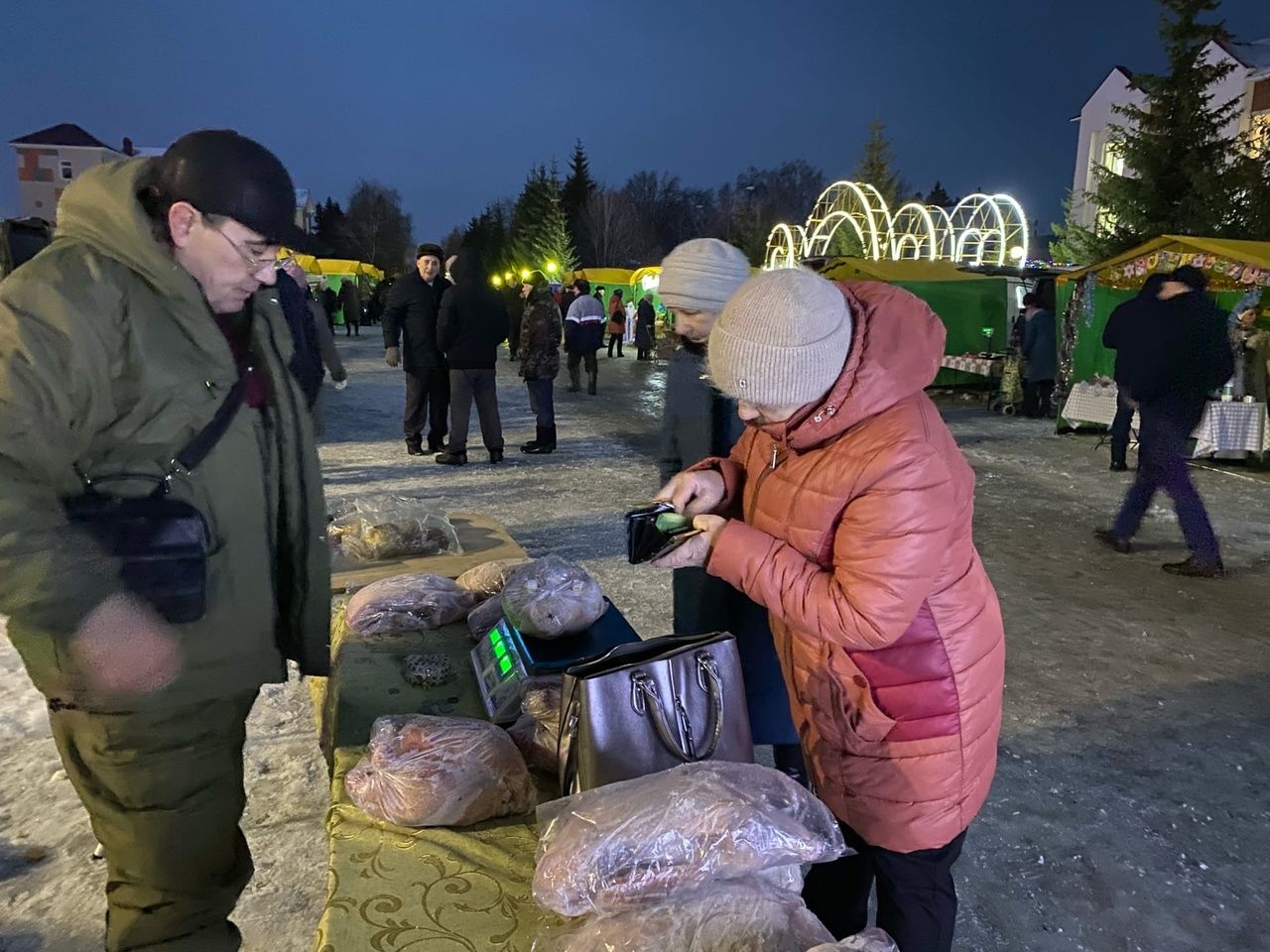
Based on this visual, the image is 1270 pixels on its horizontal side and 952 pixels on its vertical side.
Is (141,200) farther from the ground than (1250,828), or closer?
farther from the ground

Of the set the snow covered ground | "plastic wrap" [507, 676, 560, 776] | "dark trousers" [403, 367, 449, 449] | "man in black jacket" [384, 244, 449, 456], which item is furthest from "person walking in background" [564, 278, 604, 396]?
"plastic wrap" [507, 676, 560, 776]

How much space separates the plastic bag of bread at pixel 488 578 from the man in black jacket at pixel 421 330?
516 centimetres

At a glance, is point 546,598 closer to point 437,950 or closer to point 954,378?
point 437,950

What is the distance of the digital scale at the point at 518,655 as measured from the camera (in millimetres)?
2225

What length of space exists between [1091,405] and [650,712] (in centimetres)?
1042

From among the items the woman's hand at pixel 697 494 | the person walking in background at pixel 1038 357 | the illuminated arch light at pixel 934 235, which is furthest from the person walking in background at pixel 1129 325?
the illuminated arch light at pixel 934 235

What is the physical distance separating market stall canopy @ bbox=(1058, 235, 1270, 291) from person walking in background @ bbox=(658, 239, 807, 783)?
907cm

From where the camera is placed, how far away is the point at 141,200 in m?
1.55

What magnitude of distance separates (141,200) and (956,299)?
14873 mm

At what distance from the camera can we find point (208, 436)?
1.62 meters

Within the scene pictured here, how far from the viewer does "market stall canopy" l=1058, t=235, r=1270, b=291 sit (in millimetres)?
9055

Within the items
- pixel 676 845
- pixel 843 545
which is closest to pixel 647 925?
pixel 676 845

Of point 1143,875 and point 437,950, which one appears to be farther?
point 1143,875

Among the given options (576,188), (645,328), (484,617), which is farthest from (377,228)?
(484,617)
